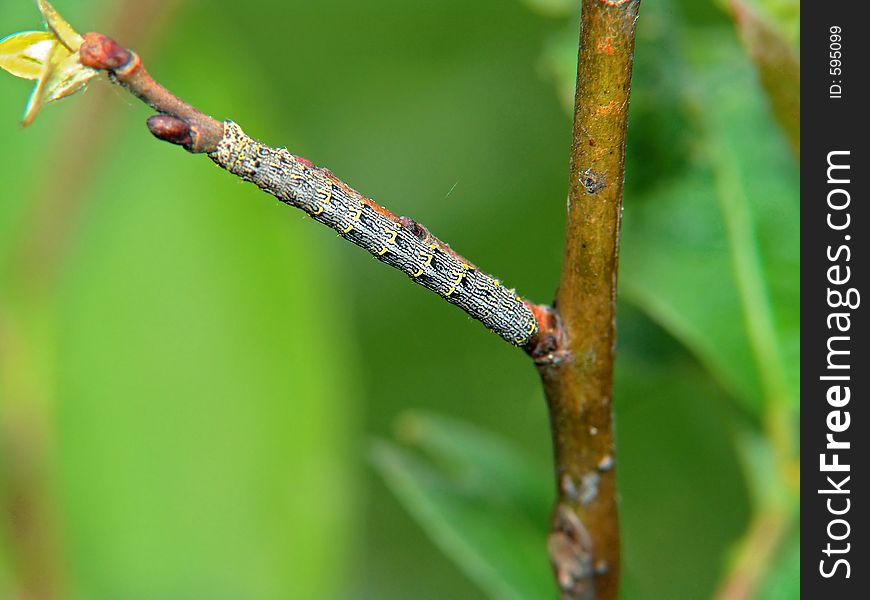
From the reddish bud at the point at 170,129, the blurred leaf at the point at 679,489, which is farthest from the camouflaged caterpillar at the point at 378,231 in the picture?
the blurred leaf at the point at 679,489

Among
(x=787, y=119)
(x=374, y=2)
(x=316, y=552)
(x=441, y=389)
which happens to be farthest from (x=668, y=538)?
(x=374, y=2)

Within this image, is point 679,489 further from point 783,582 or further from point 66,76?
point 66,76

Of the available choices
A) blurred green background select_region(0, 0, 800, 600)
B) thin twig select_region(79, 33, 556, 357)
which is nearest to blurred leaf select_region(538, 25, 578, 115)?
blurred green background select_region(0, 0, 800, 600)

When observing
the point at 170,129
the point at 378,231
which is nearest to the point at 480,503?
the point at 378,231

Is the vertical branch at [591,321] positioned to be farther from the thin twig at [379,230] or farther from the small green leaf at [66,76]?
the small green leaf at [66,76]

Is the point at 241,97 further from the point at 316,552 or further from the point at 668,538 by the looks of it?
the point at 668,538
